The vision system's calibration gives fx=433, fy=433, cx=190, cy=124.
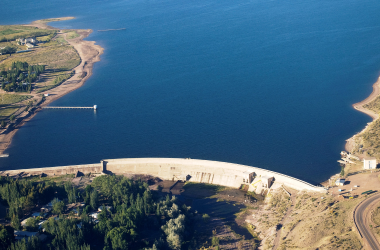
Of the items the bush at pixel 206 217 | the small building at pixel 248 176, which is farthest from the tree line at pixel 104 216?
the small building at pixel 248 176

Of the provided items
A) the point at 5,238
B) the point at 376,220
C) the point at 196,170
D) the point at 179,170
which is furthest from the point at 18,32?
the point at 376,220

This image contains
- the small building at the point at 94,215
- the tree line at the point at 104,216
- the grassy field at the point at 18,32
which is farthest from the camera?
the grassy field at the point at 18,32

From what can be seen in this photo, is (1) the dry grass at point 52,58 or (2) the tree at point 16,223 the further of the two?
(1) the dry grass at point 52,58

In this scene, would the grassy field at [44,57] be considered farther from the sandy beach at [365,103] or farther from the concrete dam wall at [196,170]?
the sandy beach at [365,103]

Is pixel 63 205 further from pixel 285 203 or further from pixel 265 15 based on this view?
pixel 265 15

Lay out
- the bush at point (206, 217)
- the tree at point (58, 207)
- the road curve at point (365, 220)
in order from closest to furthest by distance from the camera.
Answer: the road curve at point (365, 220) → the tree at point (58, 207) → the bush at point (206, 217)

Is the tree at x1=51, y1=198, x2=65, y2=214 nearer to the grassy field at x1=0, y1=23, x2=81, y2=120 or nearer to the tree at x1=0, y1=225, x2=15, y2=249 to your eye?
the tree at x1=0, y1=225, x2=15, y2=249

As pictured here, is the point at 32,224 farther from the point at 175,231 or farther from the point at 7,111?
the point at 7,111
